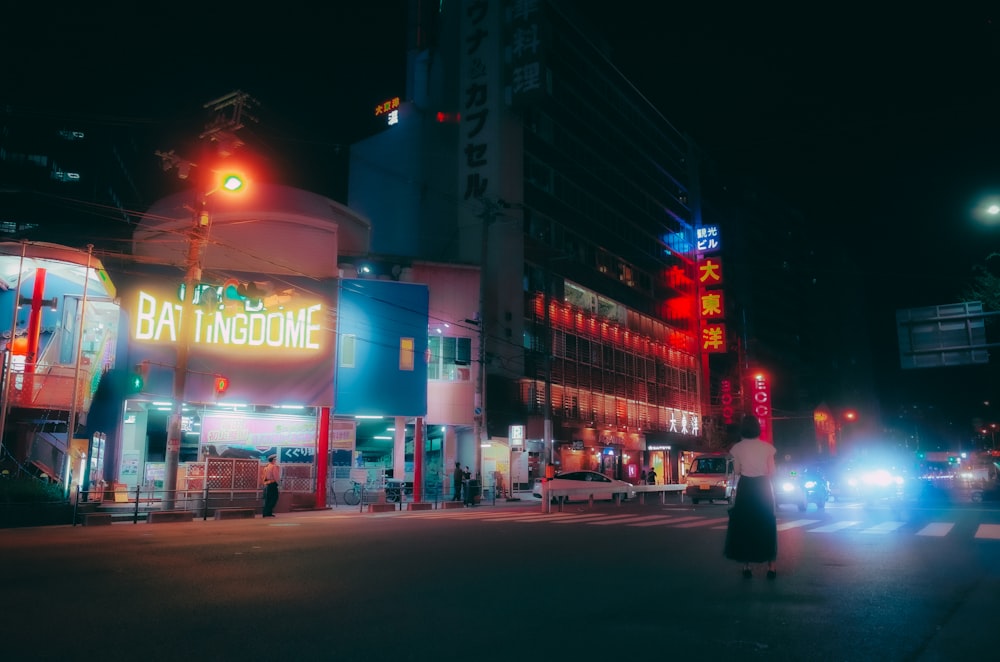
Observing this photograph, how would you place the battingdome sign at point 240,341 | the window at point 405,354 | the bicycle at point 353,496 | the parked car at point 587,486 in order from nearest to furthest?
the battingdome sign at point 240,341, the bicycle at point 353,496, the window at point 405,354, the parked car at point 587,486

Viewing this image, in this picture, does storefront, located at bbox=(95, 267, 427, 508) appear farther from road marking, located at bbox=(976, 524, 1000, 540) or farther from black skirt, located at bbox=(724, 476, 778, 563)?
road marking, located at bbox=(976, 524, 1000, 540)

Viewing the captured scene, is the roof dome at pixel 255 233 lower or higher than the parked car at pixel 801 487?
higher

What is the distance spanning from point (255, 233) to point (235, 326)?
14.1ft

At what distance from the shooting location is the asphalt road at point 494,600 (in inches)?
197

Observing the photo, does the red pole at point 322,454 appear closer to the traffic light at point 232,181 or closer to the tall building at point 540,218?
the tall building at point 540,218

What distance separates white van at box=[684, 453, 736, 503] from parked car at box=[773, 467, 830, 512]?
3722mm

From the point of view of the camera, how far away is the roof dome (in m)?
28.9

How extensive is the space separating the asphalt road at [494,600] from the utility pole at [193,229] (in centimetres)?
857

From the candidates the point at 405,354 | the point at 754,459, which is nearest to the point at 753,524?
the point at 754,459

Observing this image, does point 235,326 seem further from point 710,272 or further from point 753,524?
point 710,272

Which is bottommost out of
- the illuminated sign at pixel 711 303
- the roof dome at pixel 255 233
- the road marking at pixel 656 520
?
the road marking at pixel 656 520

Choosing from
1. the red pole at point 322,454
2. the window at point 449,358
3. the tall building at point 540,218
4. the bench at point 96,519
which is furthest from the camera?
the tall building at point 540,218

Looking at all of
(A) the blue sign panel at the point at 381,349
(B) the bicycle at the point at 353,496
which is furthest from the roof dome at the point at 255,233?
(B) the bicycle at the point at 353,496

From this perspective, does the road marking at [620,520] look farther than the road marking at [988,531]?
Yes
